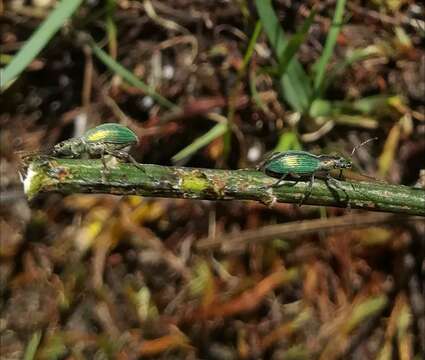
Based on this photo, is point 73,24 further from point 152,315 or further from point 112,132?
point 112,132

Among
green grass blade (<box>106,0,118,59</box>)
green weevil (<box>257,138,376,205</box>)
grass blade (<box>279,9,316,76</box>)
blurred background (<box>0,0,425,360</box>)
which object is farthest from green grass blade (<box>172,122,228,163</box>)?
green weevil (<box>257,138,376,205</box>)

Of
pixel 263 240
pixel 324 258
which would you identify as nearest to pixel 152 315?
pixel 263 240

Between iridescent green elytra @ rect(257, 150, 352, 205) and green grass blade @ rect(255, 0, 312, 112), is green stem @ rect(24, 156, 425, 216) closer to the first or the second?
iridescent green elytra @ rect(257, 150, 352, 205)

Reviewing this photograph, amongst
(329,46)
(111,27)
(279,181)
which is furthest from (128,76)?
(279,181)

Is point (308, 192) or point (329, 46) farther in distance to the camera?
point (329, 46)

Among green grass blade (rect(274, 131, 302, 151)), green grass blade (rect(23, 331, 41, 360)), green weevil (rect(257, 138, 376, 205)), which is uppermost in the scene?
green grass blade (rect(274, 131, 302, 151))

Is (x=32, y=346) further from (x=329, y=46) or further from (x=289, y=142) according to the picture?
(x=329, y=46)
